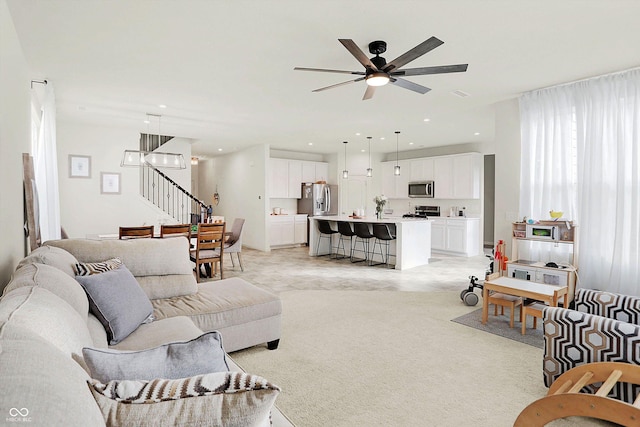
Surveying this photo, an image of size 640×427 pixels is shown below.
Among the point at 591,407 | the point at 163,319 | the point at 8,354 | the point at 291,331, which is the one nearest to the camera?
the point at 8,354

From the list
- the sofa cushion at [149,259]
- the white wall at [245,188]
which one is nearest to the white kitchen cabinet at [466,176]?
the white wall at [245,188]

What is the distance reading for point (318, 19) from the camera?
2.81m

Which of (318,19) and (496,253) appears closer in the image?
(318,19)

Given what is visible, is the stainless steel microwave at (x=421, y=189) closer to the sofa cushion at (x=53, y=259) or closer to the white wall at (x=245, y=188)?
the white wall at (x=245, y=188)

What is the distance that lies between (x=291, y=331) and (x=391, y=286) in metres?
2.33

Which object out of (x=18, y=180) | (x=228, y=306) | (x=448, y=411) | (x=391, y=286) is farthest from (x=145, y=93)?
(x=448, y=411)

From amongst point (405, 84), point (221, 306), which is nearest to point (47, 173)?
point (221, 306)

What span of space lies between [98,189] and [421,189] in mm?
7487

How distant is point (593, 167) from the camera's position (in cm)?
411

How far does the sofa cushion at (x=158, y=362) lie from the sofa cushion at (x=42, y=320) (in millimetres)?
170

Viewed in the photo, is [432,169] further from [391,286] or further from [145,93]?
[145,93]

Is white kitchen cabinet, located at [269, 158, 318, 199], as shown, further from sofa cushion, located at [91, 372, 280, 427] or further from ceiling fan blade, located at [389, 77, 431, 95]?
sofa cushion, located at [91, 372, 280, 427]

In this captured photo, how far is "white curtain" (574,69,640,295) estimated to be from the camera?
12.5ft

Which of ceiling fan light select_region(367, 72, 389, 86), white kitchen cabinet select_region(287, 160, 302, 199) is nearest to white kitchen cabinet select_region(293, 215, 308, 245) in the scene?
white kitchen cabinet select_region(287, 160, 302, 199)
